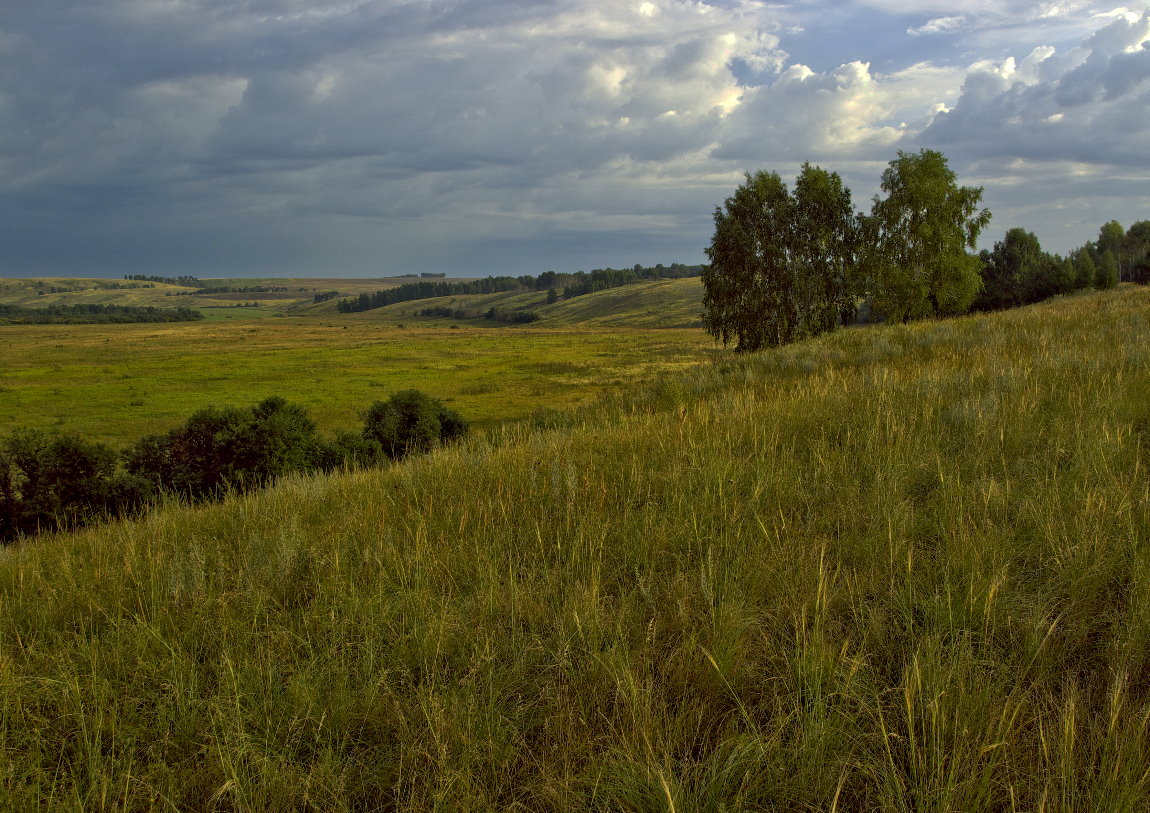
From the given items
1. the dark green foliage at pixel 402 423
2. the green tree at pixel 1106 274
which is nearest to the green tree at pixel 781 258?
the dark green foliage at pixel 402 423

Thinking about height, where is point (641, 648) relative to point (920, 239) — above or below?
below

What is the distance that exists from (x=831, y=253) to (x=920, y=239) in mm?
6289

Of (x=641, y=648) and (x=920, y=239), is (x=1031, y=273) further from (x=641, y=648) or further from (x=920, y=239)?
(x=641, y=648)

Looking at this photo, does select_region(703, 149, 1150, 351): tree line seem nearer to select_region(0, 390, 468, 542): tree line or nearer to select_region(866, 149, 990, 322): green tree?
select_region(866, 149, 990, 322): green tree

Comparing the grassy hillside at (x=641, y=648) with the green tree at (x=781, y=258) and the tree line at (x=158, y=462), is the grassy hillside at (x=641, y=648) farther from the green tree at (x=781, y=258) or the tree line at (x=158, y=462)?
the green tree at (x=781, y=258)

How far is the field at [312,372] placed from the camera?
54.5 m

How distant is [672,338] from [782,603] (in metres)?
114

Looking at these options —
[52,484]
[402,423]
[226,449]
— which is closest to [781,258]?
[402,423]

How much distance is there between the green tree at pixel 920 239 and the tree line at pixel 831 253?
7cm

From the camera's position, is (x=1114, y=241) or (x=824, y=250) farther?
(x=1114, y=241)

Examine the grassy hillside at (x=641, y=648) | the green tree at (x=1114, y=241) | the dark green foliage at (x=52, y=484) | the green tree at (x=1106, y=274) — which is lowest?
the dark green foliage at (x=52, y=484)

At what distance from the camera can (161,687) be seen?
2.61 m

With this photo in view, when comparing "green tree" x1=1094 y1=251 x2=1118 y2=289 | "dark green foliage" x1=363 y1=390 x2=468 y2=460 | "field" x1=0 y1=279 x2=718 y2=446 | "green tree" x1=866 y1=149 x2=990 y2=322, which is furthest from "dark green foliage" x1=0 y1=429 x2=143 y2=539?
"green tree" x1=1094 y1=251 x2=1118 y2=289

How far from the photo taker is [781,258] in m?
45.1
